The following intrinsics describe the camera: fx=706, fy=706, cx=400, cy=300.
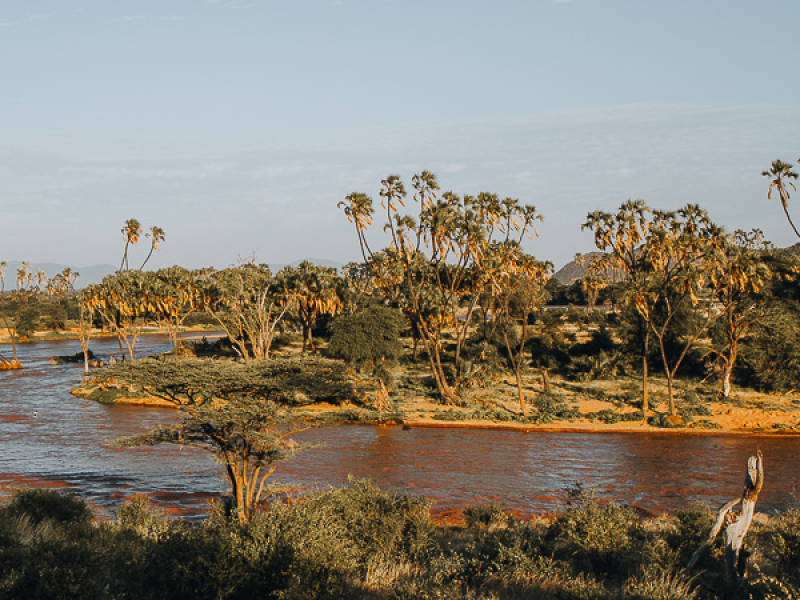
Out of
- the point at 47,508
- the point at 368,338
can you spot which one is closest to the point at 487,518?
the point at 47,508

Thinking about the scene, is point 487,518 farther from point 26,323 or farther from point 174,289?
point 26,323

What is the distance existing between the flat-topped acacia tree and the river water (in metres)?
5.82

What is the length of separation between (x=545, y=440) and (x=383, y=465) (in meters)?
10.0

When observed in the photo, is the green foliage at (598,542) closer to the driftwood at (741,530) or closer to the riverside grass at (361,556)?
the riverside grass at (361,556)

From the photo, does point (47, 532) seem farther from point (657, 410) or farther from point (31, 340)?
point (31, 340)

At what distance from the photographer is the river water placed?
26531mm

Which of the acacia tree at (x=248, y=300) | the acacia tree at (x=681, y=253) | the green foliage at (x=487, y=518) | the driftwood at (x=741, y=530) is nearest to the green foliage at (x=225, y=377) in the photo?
the green foliage at (x=487, y=518)

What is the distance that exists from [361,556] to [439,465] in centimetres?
1741

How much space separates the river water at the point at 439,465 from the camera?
26.5m

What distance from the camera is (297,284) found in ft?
187

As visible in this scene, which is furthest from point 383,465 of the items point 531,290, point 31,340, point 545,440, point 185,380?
point 31,340

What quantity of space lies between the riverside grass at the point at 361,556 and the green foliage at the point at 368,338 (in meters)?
32.1

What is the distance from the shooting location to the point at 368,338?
50.6m

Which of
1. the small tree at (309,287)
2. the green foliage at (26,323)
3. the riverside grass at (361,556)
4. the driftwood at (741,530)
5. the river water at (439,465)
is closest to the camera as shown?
the riverside grass at (361,556)
